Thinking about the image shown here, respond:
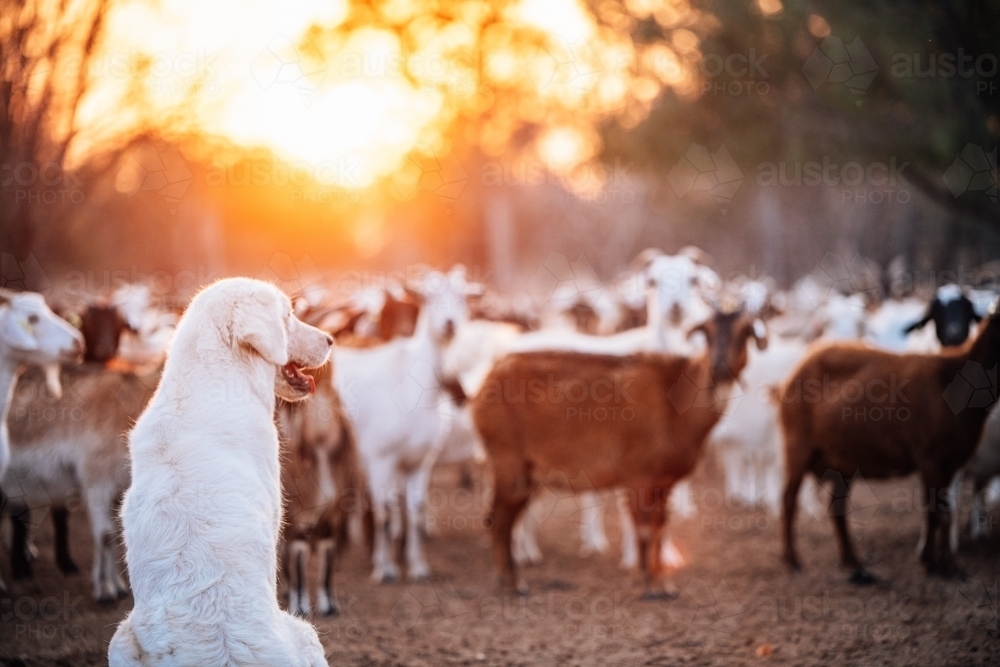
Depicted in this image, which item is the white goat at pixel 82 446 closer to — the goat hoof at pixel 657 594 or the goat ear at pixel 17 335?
the goat ear at pixel 17 335

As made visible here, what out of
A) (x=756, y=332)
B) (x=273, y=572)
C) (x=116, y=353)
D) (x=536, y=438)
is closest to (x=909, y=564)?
(x=756, y=332)

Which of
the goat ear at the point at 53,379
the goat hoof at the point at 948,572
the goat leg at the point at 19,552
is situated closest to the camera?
the goat ear at the point at 53,379

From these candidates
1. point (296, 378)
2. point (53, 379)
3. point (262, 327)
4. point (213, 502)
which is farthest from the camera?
point (53, 379)

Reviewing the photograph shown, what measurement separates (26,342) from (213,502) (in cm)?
386

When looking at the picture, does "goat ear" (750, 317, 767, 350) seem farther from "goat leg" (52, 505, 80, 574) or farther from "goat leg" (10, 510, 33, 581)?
"goat leg" (10, 510, 33, 581)

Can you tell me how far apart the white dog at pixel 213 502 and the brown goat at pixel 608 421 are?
3935mm

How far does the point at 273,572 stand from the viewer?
152 inches

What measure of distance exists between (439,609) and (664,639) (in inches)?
73.2

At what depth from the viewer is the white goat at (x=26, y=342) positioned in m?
6.73

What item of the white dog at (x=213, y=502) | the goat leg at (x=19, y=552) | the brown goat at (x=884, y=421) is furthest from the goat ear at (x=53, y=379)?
the brown goat at (x=884, y=421)

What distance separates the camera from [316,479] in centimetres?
725

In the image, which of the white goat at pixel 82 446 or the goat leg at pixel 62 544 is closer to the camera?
the white goat at pixel 82 446

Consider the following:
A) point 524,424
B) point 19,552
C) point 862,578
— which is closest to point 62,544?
point 19,552

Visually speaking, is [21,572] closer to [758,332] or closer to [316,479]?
[316,479]
